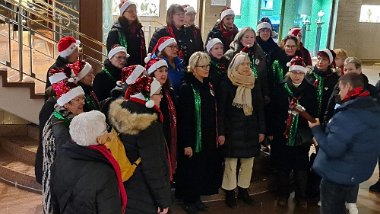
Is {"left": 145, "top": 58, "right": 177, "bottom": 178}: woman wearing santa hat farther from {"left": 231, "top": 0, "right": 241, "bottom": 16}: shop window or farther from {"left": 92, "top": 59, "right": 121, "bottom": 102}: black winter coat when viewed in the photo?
{"left": 231, "top": 0, "right": 241, "bottom": 16}: shop window

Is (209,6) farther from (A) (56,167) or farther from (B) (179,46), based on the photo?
(A) (56,167)

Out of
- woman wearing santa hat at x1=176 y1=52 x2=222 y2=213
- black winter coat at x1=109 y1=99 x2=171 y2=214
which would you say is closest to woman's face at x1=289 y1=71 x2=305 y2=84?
woman wearing santa hat at x1=176 y1=52 x2=222 y2=213

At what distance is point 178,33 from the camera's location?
4938mm

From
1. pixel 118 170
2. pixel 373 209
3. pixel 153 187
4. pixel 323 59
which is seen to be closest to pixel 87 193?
pixel 118 170

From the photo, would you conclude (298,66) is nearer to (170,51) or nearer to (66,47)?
(170,51)

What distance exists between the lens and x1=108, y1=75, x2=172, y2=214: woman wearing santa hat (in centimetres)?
287

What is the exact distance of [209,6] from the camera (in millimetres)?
8945

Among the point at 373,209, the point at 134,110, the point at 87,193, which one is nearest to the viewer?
the point at 87,193

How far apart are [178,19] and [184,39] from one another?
253mm

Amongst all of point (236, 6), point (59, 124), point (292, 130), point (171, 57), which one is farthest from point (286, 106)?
point (236, 6)

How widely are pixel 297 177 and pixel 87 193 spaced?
291 cm

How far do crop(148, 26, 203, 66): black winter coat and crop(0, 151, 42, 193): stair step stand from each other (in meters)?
1.90

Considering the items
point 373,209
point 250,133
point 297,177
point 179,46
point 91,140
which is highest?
point 179,46

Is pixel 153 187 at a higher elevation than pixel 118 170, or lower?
lower
